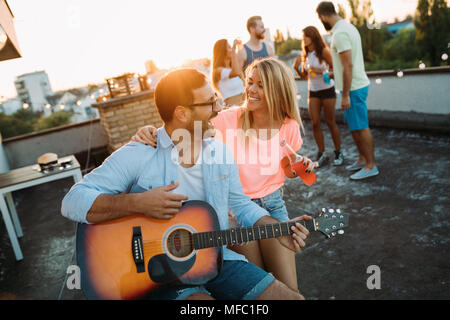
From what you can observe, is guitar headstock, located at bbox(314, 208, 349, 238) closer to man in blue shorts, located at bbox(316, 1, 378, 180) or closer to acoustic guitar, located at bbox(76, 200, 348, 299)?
acoustic guitar, located at bbox(76, 200, 348, 299)

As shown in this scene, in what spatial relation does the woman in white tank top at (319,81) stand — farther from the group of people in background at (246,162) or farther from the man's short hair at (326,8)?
the group of people in background at (246,162)

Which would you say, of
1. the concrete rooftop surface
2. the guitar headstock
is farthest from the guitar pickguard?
the concrete rooftop surface

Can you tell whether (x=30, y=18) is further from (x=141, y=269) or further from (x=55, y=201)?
(x=141, y=269)

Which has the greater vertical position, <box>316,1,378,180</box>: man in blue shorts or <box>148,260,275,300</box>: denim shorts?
<box>316,1,378,180</box>: man in blue shorts

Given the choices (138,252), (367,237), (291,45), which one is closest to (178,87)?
(138,252)

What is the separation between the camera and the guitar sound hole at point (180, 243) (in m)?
1.65

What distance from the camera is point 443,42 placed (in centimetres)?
1565

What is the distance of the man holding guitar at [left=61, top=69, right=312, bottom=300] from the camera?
5.15ft

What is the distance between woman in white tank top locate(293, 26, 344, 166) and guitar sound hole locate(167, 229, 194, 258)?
133 inches

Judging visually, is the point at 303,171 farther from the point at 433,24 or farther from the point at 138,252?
the point at 433,24

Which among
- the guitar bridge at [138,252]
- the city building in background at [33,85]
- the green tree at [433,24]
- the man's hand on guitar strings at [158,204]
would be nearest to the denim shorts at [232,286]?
the guitar bridge at [138,252]

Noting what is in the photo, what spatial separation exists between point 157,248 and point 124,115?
5.63 metres
